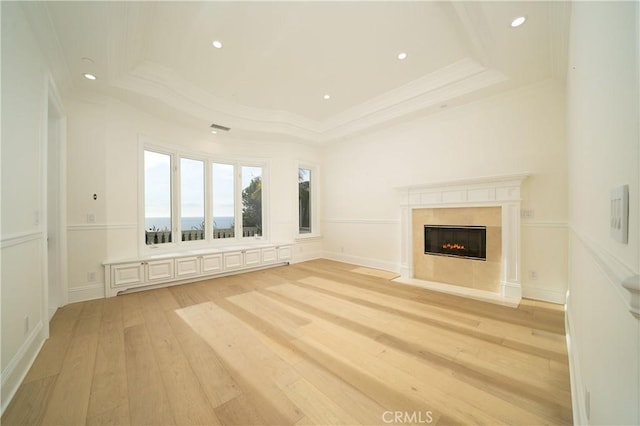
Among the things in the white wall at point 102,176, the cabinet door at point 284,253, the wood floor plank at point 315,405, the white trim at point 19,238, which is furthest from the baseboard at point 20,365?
the cabinet door at point 284,253

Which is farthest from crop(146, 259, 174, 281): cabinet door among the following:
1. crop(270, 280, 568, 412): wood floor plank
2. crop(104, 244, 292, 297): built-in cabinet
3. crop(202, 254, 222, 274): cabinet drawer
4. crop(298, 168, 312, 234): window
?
crop(270, 280, 568, 412): wood floor plank

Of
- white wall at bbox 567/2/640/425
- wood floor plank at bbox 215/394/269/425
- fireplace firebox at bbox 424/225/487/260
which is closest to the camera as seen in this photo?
white wall at bbox 567/2/640/425

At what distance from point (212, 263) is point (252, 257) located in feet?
2.67

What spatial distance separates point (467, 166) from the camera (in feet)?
12.9

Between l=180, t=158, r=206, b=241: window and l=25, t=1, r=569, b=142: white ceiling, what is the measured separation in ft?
3.08

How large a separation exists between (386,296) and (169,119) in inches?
189

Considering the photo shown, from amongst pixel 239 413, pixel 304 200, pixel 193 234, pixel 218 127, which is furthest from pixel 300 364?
pixel 304 200

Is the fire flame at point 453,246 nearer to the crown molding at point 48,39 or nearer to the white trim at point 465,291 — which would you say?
the white trim at point 465,291

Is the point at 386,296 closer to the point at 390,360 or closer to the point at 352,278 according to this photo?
the point at 352,278

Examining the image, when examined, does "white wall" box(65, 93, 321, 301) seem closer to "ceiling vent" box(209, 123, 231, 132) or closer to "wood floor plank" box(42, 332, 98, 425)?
"ceiling vent" box(209, 123, 231, 132)

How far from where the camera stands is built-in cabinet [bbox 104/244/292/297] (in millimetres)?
3613

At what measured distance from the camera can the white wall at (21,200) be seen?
1.65m

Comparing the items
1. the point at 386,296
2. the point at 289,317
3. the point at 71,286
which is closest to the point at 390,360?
the point at 289,317

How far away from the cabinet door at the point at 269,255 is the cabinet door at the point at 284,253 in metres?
0.10
